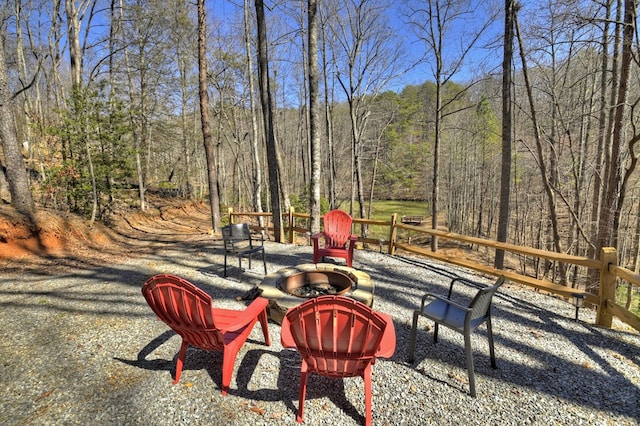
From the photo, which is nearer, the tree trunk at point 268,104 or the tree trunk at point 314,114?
the tree trunk at point 314,114

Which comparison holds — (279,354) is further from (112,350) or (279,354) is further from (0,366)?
(0,366)

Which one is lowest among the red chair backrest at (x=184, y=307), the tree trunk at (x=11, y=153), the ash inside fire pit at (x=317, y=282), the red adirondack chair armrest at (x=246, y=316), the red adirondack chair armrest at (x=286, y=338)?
the ash inside fire pit at (x=317, y=282)

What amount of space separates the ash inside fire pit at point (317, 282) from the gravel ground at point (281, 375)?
53cm

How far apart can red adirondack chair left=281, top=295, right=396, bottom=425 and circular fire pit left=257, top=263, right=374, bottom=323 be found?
104cm

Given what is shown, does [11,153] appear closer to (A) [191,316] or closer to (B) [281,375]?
(A) [191,316]

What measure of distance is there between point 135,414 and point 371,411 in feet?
5.43

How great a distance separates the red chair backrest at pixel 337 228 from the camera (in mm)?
5113

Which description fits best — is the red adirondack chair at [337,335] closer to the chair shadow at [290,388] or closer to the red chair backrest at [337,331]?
the red chair backrest at [337,331]

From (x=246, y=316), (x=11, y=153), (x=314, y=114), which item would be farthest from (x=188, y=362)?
(x=11, y=153)

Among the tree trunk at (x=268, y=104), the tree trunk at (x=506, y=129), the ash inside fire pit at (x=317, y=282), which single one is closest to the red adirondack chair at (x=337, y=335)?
the ash inside fire pit at (x=317, y=282)

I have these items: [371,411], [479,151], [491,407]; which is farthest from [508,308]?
[479,151]

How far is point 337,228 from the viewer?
5129 mm

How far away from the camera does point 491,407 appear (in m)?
2.11

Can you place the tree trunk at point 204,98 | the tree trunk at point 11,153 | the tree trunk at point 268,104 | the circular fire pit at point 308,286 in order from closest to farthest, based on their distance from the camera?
the circular fire pit at point 308,286 → the tree trunk at point 11,153 → the tree trunk at point 268,104 → the tree trunk at point 204,98
